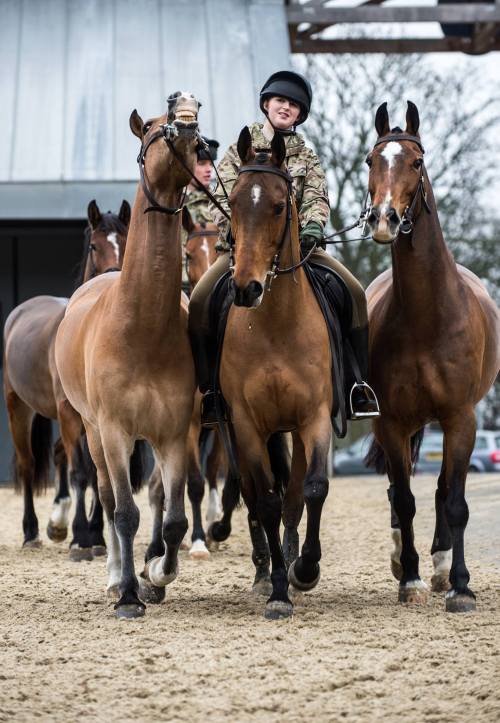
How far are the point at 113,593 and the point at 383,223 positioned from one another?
9.42ft

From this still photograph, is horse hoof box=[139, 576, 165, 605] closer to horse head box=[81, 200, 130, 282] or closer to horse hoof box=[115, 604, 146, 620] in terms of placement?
horse hoof box=[115, 604, 146, 620]

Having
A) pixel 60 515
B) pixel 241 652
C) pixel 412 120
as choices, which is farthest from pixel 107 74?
pixel 241 652

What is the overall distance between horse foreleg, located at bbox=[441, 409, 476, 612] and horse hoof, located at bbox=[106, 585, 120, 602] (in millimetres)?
2067

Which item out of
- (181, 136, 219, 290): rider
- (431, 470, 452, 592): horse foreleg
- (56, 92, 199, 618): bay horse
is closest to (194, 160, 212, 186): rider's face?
(181, 136, 219, 290): rider

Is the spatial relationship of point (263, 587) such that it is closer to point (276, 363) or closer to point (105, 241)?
point (276, 363)

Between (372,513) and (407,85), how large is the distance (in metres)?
18.4

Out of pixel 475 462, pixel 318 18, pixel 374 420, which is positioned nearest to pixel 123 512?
pixel 374 420

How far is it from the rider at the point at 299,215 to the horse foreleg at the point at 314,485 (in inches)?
24.7

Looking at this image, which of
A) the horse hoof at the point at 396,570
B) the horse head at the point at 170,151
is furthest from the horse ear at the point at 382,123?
the horse hoof at the point at 396,570

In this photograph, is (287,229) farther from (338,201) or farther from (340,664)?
(338,201)

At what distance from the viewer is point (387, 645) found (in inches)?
240

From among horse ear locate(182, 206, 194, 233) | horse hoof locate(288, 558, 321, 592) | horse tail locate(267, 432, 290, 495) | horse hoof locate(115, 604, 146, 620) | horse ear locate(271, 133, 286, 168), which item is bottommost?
horse hoof locate(115, 604, 146, 620)

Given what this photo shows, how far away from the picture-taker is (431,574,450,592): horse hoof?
323 inches

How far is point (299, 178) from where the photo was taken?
791 centimetres
